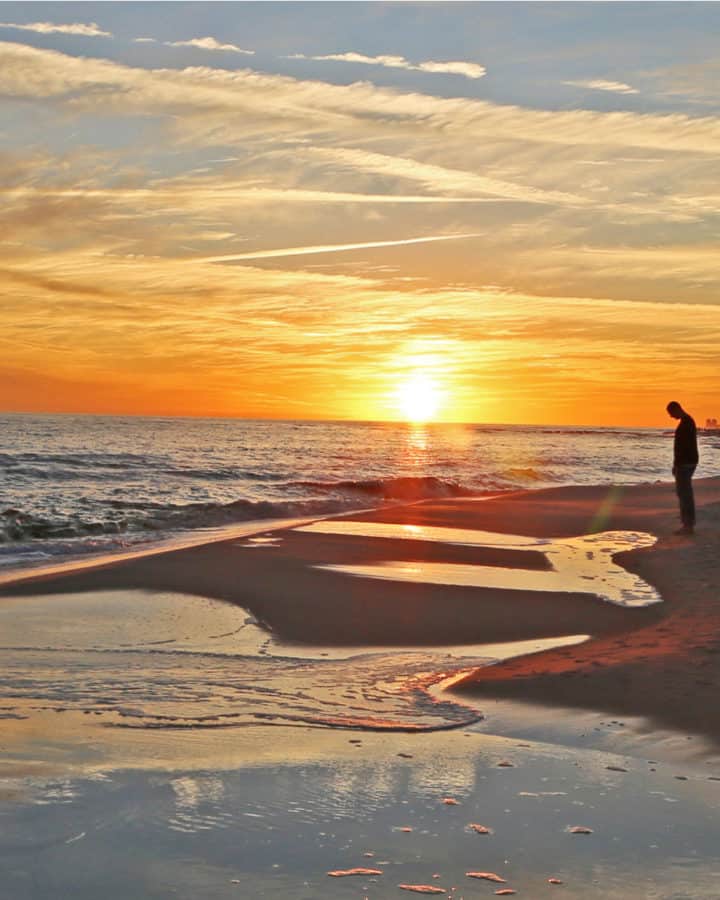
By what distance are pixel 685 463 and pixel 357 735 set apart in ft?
42.4

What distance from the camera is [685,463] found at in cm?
1719

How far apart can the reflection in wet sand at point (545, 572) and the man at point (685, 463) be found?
737mm

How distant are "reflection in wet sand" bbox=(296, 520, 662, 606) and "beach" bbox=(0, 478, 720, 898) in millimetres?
127

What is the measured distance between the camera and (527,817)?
439cm

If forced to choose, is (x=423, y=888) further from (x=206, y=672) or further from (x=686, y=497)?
(x=686, y=497)

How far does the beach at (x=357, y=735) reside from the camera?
153 inches

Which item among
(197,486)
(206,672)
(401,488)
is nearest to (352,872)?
(206,672)

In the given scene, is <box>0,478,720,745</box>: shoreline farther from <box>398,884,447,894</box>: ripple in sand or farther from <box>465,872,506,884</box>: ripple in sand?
<box>398,884,447,894</box>: ripple in sand

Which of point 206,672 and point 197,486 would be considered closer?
point 206,672

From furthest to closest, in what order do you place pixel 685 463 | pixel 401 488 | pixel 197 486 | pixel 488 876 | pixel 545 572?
1. pixel 197 486
2. pixel 401 488
3. pixel 685 463
4. pixel 545 572
5. pixel 488 876

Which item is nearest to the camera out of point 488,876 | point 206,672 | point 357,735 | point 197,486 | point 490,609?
point 488,876

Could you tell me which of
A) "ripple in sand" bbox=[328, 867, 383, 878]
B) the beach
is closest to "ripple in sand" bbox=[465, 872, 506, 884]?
the beach

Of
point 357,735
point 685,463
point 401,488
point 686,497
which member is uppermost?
point 685,463

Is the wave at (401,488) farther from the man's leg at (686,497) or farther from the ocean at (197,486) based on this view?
the man's leg at (686,497)
